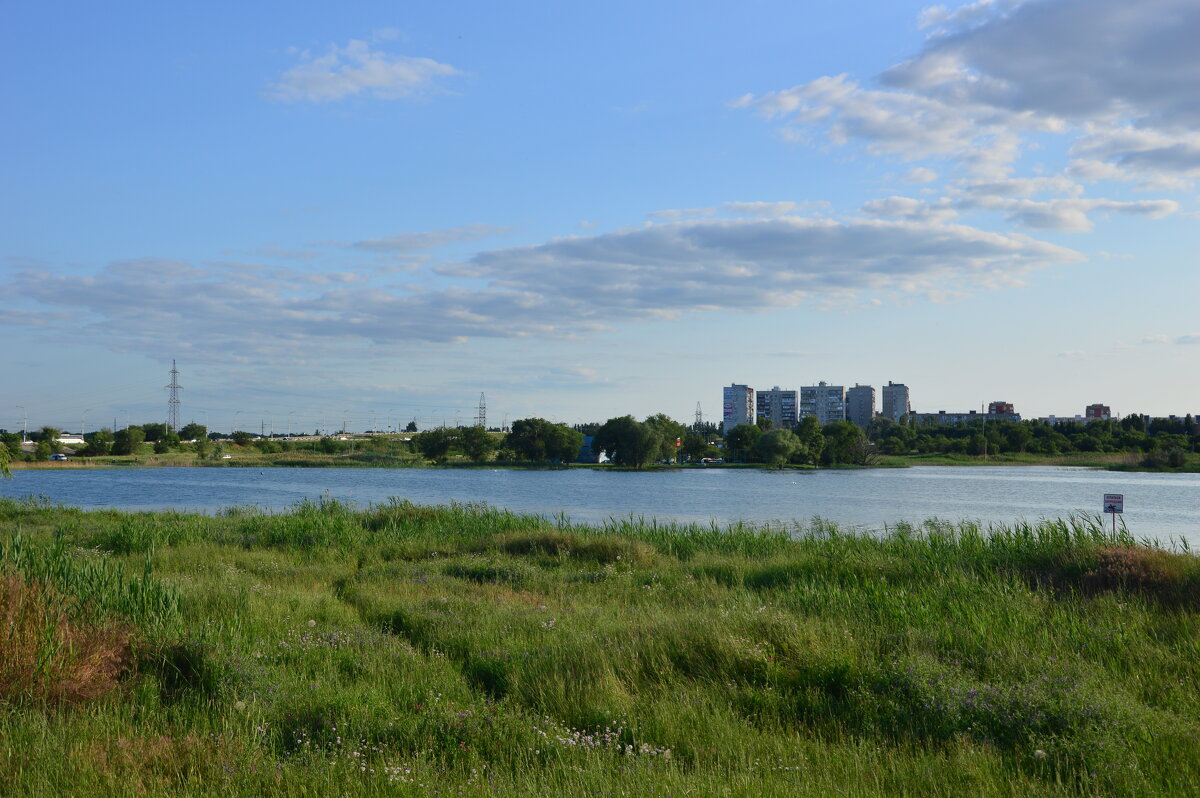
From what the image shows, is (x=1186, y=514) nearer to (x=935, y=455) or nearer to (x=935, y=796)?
(x=935, y=796)

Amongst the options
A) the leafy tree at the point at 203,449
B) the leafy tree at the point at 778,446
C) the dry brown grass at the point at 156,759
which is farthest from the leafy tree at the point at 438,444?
the dry brown grass at the point at 156,759

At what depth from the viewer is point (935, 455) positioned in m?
121

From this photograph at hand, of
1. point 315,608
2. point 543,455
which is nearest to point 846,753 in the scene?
point 315,608

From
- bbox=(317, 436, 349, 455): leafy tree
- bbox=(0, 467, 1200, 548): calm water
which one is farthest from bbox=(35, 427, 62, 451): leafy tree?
bbox=(0, 467, 1200, 548): calm water

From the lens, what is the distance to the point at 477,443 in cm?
11725

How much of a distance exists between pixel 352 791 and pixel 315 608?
6759 mm

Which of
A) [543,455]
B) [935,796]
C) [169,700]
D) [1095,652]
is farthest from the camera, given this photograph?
[543,455]

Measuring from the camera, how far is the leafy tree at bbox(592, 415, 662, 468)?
10338 centimetres

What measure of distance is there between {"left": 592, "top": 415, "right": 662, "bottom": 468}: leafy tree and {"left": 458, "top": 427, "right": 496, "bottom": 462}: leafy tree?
19432 millimetres

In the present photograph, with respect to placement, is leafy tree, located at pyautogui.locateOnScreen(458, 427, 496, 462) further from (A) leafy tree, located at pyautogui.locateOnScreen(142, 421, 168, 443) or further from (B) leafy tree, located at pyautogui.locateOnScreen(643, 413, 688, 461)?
(A) leafy tree, located at pyautogui.locateOnScreen(142, 421, 168, 443)

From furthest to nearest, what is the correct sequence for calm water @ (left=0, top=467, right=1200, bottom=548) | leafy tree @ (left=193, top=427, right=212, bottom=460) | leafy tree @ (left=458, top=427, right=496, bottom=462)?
leafy tree @ (left=193, top=427, right=212, bottom=460) → leafy tree @ (left=458, top=427, right=496, bottom=462) → calm water @ (left=0, top=467, right=1200, bottom=548)

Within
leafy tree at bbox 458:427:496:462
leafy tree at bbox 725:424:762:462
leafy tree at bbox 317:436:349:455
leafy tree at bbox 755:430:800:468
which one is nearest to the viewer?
leafy tree at bbox 755:430:800:468

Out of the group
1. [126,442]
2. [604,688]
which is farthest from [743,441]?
[604,688]

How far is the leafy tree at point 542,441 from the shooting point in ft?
370
